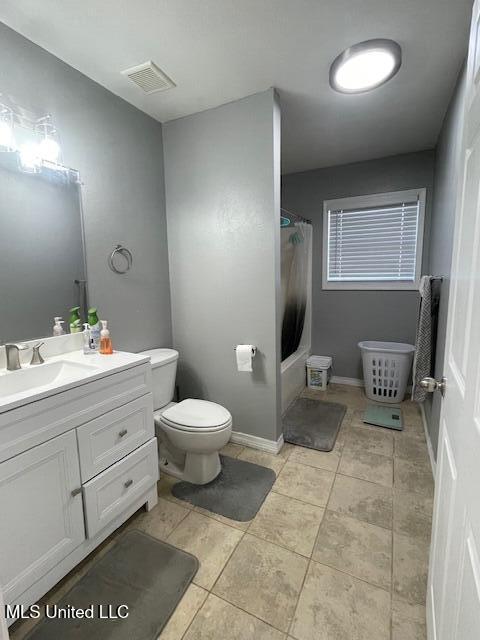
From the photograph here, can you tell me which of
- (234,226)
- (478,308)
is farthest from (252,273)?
(478,308)

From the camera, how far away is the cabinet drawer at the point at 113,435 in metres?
1.29

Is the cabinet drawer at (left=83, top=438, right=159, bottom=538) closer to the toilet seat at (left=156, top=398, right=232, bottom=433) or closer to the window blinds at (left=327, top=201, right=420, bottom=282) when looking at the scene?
the toilet seat at (left=156, top=398, right=232, bottom=433)

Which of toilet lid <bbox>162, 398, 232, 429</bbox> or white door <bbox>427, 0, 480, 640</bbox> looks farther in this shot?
toilet lid <bbox>162, 398, 232, 429</bbox>

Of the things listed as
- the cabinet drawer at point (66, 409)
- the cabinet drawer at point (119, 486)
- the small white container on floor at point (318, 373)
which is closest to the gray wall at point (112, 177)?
the cabinet drawer at point (66, 409)

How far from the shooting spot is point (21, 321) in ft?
4.91

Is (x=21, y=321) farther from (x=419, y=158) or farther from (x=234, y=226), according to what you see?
(x=419, y=158)

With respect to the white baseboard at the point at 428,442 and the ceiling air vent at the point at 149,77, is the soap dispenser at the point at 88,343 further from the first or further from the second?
the white baseboard at the point at 428,442

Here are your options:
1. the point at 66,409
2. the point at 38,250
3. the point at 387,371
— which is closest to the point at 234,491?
the point at 66,409

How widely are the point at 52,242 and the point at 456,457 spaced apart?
197cm

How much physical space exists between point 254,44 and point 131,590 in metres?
2.61

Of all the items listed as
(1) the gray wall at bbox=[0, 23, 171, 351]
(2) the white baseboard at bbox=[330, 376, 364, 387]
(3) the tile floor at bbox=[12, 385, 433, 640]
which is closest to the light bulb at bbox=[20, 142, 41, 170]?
(1) the gray wall at bbox=[0, 23, 171, 351]

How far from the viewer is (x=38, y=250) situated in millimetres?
1558

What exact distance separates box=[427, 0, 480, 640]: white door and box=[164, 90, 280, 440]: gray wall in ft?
3.89

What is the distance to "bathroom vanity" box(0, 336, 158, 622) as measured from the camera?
41.1 inches
